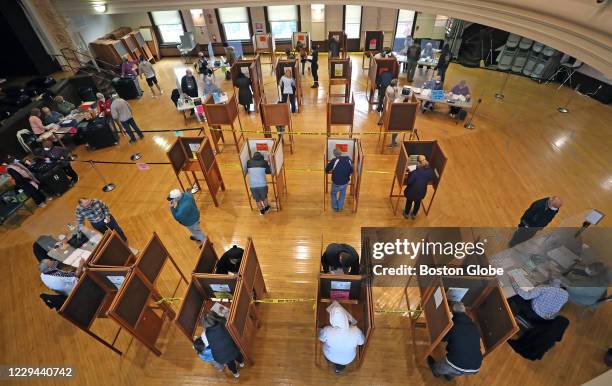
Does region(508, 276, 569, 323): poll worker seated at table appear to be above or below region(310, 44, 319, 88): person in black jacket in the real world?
below

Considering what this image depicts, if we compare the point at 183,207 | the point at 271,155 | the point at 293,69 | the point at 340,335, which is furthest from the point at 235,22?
the point at 340,335

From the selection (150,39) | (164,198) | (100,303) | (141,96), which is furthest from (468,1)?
(150,39)

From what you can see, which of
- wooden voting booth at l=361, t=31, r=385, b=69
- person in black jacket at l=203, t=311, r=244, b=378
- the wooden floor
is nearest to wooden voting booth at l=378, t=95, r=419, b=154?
the wooden floor

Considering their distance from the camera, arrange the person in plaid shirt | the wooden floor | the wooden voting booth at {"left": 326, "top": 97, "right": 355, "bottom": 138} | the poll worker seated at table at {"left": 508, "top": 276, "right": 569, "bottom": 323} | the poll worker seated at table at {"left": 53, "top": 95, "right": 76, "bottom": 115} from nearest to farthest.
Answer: the poll worker seated at table at {"left": 508, "top": 276, "right": 569, "bottom": 323} → the wooden floor → the person in plaid shirt → the wooden voting booth at {"left": 326, "top": 97, "right": 355, "bottom": 138} → the poll worker seated at table at {"left": 53, "top": 95, "right": 76, "bottom": 115}

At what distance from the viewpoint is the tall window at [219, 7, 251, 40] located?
1398 cm

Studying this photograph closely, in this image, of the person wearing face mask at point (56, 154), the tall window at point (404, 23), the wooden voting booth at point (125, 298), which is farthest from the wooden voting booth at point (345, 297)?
the tall window at point (404, 23)

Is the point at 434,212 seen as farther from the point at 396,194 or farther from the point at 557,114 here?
the point at 557,114

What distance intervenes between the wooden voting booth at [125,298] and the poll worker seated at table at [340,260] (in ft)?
8.66

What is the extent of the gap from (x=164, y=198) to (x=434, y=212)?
20.8 feet

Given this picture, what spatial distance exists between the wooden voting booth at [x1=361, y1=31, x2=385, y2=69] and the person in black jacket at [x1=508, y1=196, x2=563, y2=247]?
9907mm

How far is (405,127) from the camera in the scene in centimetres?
794

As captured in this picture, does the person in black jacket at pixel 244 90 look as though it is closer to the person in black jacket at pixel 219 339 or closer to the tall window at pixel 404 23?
the person in black jacket at pixel 219 339

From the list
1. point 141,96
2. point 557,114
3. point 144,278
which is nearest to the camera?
point 144,278

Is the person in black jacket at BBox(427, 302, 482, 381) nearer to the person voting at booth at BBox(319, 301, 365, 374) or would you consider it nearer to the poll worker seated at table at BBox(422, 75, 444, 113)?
the person voting at booth at BBox(319, 301, 365, 374)
